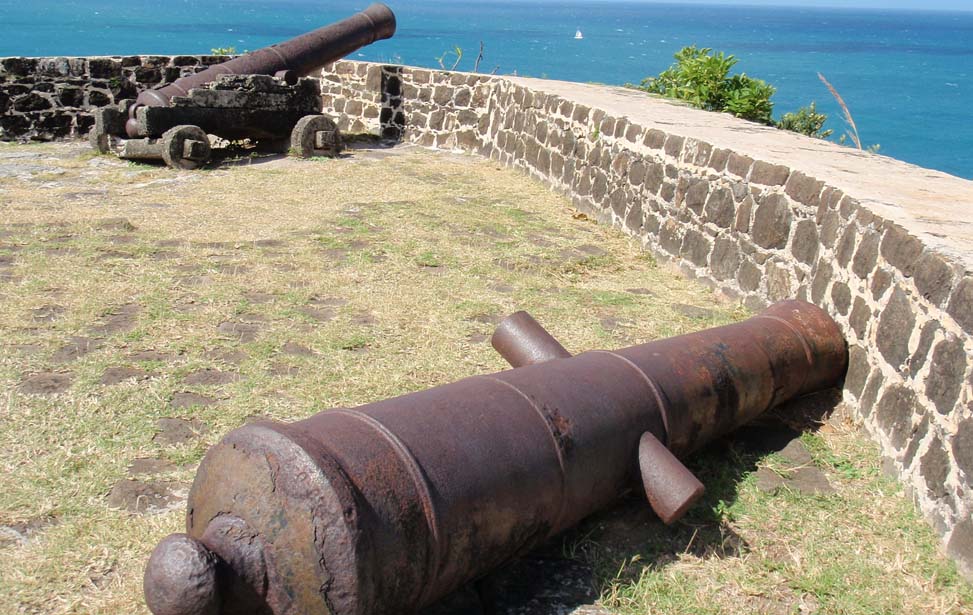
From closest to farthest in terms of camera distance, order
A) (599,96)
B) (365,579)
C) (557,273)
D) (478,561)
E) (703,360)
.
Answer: (365,579)
(478,561)
(703,360)
(557,273)
(599,96)

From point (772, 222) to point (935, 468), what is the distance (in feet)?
8.01

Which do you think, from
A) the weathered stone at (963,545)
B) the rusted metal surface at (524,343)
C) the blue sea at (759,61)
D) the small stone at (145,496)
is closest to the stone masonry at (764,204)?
the weathered stone at (963,545)

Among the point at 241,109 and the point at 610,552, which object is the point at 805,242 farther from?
the point at 241,109

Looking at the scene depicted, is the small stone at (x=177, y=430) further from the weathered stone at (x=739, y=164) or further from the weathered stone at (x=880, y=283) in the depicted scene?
the weathered stone at (x=739, y=164)

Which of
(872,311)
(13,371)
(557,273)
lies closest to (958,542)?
(872,311)

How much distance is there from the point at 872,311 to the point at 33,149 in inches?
396

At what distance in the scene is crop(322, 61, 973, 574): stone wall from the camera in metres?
3.55

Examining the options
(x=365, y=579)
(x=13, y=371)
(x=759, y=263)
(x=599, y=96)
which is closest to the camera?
(x=365, y=579)

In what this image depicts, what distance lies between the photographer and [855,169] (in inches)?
232

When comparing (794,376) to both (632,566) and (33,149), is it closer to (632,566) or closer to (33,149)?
(632,566)

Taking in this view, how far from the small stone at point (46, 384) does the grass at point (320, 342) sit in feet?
0.17

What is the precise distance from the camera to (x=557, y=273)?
6.71m

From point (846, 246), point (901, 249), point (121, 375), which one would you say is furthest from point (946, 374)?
→ point (121, 375)

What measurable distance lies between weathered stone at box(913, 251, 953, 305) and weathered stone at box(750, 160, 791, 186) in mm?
1801
